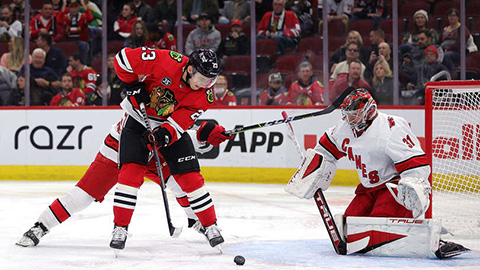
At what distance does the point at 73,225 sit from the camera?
4434 millimetres

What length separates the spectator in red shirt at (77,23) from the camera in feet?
23.9

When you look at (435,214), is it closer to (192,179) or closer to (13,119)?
(192,179)

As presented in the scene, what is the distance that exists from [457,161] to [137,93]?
83.9 inches

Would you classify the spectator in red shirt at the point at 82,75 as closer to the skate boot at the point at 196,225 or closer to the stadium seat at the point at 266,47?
the stadium seat at the point at 266,47

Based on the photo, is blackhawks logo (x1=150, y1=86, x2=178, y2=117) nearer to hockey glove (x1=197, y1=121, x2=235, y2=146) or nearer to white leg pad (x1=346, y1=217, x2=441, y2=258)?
hockey glove (x1=197, y1=121, x2=235, y2=146)

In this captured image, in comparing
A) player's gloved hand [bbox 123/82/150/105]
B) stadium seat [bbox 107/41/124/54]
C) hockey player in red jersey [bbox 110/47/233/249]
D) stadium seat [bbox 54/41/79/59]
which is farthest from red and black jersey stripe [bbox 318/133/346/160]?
stadium seat [bbox 54/41/79/59]

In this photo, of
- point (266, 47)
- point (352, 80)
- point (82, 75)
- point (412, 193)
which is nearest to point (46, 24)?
point (82, 75)

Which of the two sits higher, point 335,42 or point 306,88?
point 335,42

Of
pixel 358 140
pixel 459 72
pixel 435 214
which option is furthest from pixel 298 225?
pixel 459 72

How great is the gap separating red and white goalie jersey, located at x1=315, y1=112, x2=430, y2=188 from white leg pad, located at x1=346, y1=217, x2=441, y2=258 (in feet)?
0.70

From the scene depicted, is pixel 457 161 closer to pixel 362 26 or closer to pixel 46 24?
pixel 362 26

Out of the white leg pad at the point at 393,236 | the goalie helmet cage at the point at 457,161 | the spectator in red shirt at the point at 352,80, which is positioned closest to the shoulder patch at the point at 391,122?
the white leg pad at the point at 393,236

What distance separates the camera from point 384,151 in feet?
11.2

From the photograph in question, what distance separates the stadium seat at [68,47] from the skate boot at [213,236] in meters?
4.26
